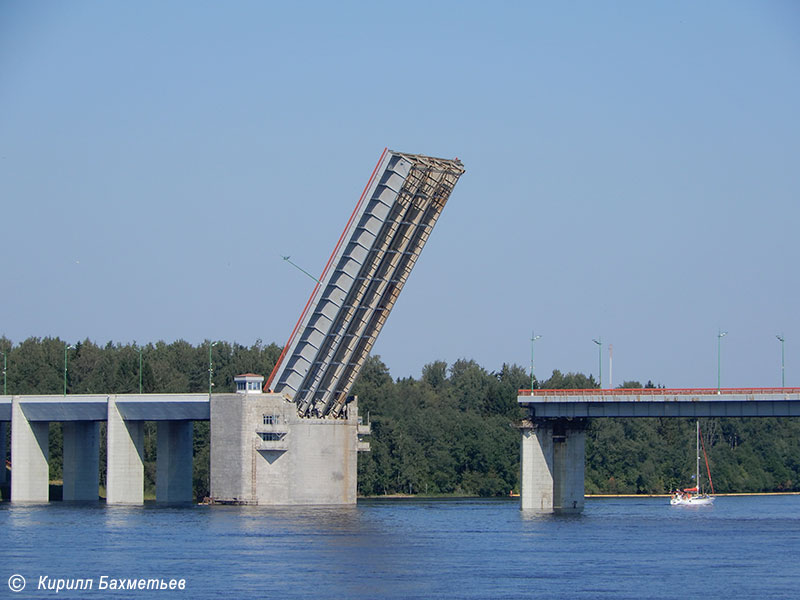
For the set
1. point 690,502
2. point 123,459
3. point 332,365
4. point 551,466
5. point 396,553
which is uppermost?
point 332,365

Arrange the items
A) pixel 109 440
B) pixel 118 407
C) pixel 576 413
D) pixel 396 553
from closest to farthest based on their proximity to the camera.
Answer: pixel 396 553 → pixel 576 413 → pixel 118 407 → pixel 109 440

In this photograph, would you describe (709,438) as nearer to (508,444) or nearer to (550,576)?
(508,444)

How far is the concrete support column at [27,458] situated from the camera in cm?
7200

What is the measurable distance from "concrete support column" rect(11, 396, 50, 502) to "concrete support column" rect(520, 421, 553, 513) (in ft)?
79.3

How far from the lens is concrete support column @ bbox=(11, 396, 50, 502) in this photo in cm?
7200

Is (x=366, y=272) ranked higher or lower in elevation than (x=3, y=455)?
higher

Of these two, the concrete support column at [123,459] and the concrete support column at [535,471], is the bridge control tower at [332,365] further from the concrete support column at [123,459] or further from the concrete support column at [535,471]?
the concrete support column at [535,471]

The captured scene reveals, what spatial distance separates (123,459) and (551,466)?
20763 millimetres

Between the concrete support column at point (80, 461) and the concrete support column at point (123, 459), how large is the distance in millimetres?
4815

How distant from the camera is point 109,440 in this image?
7000 cm
